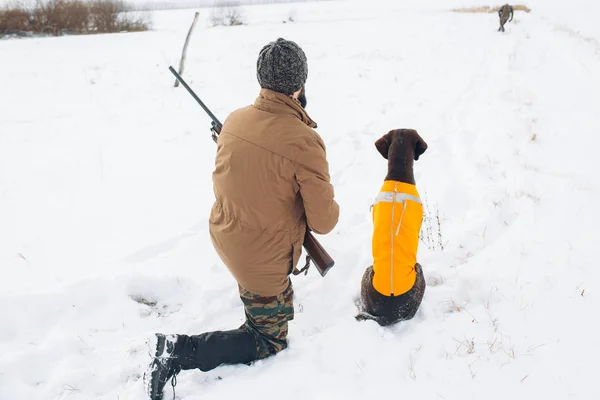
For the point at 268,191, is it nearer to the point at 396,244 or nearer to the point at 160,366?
the point at 396,244

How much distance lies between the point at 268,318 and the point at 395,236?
0.91 metres

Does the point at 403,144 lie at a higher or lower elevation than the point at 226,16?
lower

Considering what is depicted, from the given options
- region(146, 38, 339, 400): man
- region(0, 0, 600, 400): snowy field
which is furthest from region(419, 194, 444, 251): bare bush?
region(146, 38, 339, 400): man

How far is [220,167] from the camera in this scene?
2121 millimetres

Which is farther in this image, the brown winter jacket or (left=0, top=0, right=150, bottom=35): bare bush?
(left=0, top=0, right=150, bottom=35): bare bush

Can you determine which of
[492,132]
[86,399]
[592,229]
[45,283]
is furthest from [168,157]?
[592,229]

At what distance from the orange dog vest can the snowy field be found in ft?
1.28

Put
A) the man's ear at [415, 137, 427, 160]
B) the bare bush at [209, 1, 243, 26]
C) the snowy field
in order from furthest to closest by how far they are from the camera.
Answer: the bare bush at [209, 1, 243, 26] < the man's ear at [415, 137, 427, 160] < the snowy field

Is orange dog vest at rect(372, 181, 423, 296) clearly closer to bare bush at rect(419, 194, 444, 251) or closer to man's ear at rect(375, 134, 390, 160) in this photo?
man's ear at rect(375, 134, 390, 160)

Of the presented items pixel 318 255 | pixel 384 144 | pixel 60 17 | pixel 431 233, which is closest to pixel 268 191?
pixel 318 255

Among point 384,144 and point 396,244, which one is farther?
point 384,144

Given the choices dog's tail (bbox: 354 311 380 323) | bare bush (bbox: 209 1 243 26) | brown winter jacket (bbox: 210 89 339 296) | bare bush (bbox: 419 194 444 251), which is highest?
bare bush (bbox: 209 1 243 26)

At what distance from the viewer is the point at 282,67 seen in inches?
75.5

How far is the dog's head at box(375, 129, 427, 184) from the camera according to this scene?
8.55 feet
